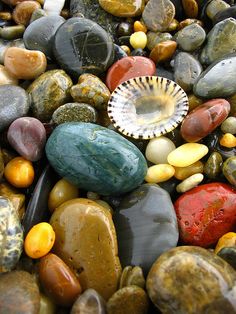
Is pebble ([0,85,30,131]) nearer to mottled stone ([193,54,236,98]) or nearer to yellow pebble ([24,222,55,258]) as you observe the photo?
yellow pebble ([24,222,55,258])

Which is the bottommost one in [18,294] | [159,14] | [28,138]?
[18,294]

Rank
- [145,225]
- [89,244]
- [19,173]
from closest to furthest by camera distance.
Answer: [89,244] → [145,225] → [19,173]

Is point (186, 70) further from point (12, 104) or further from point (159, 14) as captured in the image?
point (12, 104)

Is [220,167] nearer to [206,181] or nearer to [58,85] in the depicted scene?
[206,181]

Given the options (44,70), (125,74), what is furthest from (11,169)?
(125,74)

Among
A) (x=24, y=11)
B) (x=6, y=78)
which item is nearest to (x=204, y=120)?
(x=6, y=78)

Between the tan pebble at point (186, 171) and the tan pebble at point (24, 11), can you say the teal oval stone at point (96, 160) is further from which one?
the tan pebble at point (24, 11)
